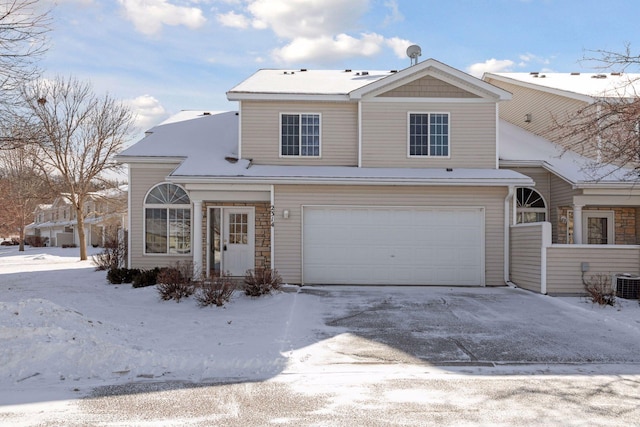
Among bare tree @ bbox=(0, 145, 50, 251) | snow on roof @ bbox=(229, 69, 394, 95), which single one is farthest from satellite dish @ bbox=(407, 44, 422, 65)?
bare tree @ bbox=(0, 145, 50, 251)

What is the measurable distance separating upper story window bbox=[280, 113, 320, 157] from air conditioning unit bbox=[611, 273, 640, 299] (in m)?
8.53

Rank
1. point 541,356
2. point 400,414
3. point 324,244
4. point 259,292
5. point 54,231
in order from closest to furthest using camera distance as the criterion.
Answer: point 400,414, point 541,356, point 259,292, point 324,244, point 54,231

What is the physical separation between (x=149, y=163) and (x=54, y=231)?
46947 millimetres

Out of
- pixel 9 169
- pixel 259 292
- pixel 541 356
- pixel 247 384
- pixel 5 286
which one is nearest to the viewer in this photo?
pixel 247 384

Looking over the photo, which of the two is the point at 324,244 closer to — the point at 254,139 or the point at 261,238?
the point at 261,238

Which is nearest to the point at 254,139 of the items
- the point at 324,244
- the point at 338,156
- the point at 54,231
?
the point at 338,156

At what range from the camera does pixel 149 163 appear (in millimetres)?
14938

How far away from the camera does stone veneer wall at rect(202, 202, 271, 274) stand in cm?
1402

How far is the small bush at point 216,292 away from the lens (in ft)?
34.0

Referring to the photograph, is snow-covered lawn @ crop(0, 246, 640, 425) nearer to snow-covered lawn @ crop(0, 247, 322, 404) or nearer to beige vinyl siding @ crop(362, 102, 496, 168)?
snow-covered lawn @ crop(0, 247, 322, 404)

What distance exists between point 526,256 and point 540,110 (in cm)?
787

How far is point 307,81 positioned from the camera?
16.1 m

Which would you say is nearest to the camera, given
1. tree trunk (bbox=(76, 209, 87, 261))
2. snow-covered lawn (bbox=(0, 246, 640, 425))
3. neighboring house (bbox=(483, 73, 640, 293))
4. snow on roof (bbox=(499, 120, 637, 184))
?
snow-covered lawn (bbox=(0, 246, 640, 425))

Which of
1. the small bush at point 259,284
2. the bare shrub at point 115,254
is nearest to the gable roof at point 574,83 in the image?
the small bush at point 259,284
